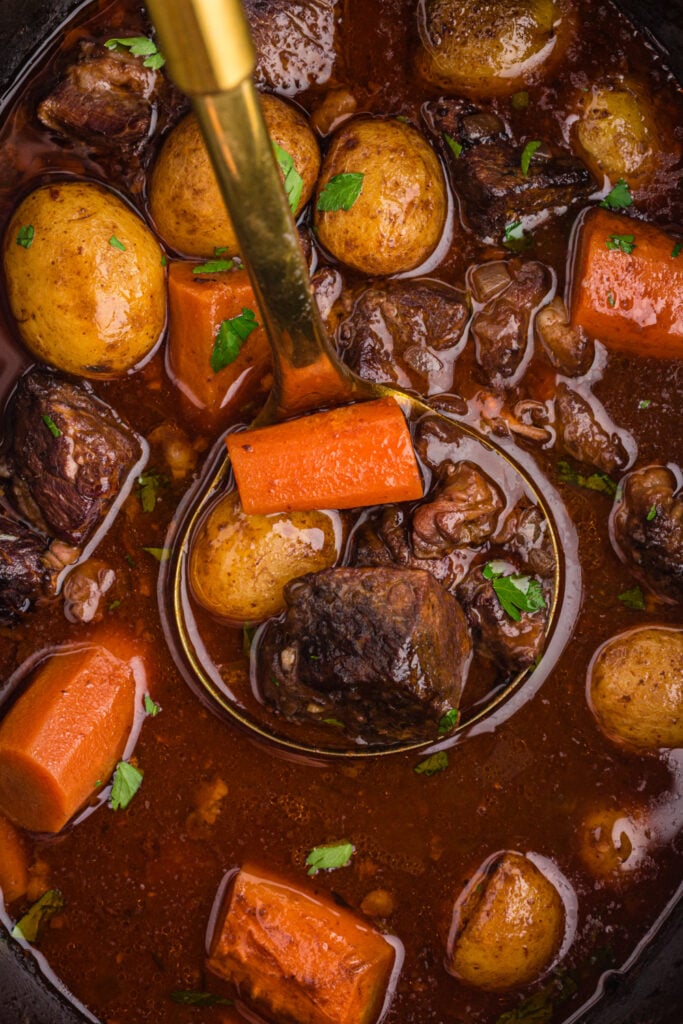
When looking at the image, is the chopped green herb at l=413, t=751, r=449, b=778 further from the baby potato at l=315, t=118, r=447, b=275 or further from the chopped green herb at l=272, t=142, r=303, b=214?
the chopped green herb at l=272, t=142, r=303, b=214

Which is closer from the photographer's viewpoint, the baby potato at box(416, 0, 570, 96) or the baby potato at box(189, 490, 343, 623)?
the baby potato at box(189, 490, 343, 623)

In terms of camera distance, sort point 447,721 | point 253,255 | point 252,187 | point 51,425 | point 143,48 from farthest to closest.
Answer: point 143,48, point 51,425, point 447,721, point 253,255, point 252,187

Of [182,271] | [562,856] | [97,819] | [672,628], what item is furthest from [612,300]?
[97,819]

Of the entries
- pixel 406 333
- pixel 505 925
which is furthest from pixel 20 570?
pixel 505 925

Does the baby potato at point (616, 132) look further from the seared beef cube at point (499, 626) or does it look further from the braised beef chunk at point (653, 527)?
the seared beef cube at point (499, 626)

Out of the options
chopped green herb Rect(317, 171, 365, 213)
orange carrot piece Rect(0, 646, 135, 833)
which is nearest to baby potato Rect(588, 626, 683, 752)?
orange carrot piece Rect(0, 646, 135, 833)

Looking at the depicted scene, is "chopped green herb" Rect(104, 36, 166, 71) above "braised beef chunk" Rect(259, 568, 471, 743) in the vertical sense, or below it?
above

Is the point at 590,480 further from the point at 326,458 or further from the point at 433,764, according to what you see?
the point at 433,764
